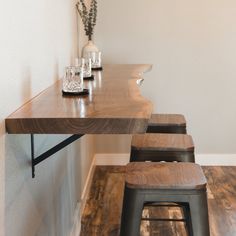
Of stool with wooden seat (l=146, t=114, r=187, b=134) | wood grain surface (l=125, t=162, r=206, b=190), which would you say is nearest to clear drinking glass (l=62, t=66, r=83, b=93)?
wood grain surface (l=125, t=162, r=206, b=190)

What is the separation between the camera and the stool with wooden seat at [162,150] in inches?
83.7

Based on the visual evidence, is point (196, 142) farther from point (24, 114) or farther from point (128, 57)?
point (24, 114)

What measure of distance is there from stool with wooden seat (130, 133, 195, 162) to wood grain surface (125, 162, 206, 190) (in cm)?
29

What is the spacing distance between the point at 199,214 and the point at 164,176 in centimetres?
21

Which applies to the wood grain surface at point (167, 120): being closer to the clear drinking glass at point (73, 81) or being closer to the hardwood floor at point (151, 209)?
the hardwood floor at point (151, 209)

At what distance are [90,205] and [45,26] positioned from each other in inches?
64.6

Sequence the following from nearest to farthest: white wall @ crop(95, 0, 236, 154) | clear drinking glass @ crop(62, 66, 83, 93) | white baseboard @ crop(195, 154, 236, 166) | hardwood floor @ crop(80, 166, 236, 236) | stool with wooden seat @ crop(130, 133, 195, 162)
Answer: clear drinking glass @ crop(62, 66, 83, 93)
stool with wooden seat @ crop(130, 133, 195, 162)
hardwood floor @ crop(80, 166, 236, 236)
white wall @ crop(95, 0, 236, 154)
white baseboard @ crop(195, 154, 236, 166)

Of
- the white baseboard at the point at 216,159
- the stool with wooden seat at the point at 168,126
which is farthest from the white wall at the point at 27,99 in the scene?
the white baseboard at the point at 216,159

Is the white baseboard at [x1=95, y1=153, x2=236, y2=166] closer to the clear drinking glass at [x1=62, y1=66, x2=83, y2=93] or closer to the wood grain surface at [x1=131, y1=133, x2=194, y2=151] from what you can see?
the wood grain surface at [x1=131, y1=133, x2=194, y2=151]

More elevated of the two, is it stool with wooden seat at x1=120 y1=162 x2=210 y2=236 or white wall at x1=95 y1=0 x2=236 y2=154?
white wall at x1=95 y1=0 x2=236 y2=154

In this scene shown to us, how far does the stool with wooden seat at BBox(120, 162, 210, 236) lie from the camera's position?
1.61m

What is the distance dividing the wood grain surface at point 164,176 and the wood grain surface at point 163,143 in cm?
30

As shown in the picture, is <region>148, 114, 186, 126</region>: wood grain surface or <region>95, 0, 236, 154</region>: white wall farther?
<region>95, 0, 236, 154</region>: white wall

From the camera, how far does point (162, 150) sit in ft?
7.01
